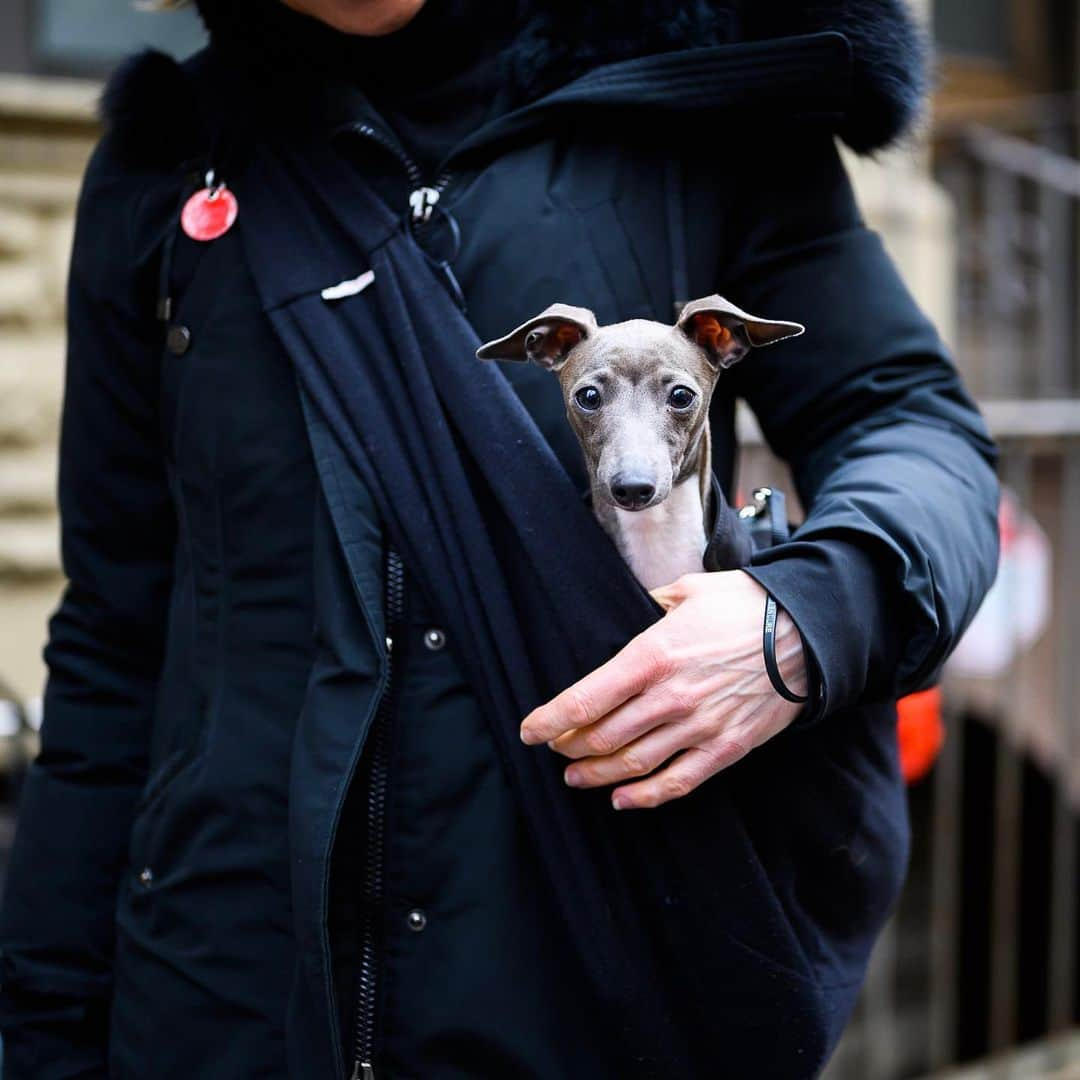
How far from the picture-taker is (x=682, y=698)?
4.27 ft

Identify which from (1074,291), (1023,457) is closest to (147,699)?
(1023,457)

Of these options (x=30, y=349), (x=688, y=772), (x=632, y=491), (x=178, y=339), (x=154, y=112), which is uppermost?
(x=154, y=112)

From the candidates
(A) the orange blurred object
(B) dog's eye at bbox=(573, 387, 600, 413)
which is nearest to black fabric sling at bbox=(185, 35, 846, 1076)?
(B) dog's eye at bbox=(573, 387, 600, 413)

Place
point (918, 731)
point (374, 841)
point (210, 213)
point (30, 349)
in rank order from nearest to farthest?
point (374, 841) < point (210, 213) < point (918, 731) < point (30, 349)

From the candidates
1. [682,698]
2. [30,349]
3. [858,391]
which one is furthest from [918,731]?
[30,349]

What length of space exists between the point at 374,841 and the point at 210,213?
73 centimetres

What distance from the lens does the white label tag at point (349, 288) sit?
1529mm

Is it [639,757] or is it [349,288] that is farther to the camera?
[349,288]

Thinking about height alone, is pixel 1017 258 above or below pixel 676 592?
below

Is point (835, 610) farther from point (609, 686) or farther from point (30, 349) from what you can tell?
point (30, 349)

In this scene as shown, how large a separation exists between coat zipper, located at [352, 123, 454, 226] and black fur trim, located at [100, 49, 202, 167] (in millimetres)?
282

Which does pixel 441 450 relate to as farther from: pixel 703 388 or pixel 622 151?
pixel 622 151

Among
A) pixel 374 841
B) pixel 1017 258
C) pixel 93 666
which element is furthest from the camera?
pixel 1017 258

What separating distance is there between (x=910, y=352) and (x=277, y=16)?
830 millimetres
